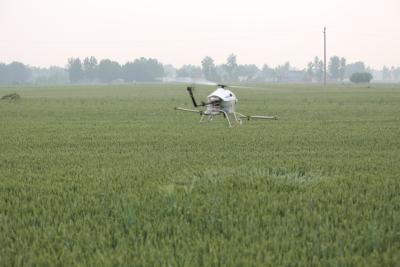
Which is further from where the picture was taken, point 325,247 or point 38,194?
point 38,194

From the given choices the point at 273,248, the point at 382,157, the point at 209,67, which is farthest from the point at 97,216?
the point at 209,67

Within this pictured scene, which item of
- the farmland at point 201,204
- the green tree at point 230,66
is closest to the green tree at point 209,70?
the green tree at point 230,66

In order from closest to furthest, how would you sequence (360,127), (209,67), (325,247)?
(325,247)
(360,127)
(209,67)

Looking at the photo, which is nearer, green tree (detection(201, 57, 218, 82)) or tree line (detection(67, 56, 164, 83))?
green tree (detection(201, 57, 218, 82))

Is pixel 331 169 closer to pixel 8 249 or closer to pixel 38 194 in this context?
pixel 38 194

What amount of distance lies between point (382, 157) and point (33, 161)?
7.36 metres

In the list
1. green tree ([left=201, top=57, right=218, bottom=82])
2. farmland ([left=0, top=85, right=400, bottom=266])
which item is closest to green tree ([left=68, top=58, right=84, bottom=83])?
green tree ([left=201, top=57, right=218, bottom=82])

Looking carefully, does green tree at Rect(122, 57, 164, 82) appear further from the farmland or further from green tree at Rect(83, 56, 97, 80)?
the farmland

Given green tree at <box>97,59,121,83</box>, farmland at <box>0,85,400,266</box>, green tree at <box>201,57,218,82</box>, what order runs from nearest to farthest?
farmland at <box>0,85,400,266</box> → green tree at <box>201,57,218,82</box> → green tree at <box>97,59,121,83</box>

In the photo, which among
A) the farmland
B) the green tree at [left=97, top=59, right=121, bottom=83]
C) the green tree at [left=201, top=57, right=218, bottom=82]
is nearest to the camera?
the farmland

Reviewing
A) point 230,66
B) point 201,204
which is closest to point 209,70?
point 230,66

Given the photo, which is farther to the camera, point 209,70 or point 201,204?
point 209,70

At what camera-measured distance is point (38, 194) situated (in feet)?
22.6

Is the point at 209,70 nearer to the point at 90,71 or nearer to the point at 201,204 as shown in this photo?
the point at 90,71
